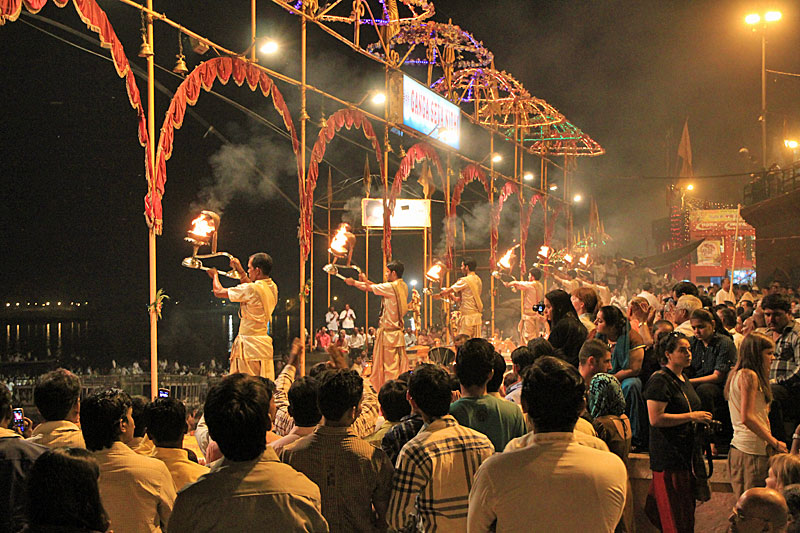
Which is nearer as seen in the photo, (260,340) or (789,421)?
(789,421)

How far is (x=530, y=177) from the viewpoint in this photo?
22.4 m

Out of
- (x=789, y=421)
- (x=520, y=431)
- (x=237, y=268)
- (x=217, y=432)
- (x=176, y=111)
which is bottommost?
(x=789, y=421)

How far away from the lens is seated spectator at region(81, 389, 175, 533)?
3.03m

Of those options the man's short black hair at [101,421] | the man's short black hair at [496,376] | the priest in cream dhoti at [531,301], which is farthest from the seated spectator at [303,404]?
the priest in cream dhoti at [531,301]

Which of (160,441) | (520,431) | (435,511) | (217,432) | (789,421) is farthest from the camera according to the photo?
(789,421)

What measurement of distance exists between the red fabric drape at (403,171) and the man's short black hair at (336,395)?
10.1 m

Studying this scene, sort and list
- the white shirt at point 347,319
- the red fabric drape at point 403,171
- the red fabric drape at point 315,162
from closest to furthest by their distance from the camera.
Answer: the red fabric drape at point 315,162 < the red fabric drape at point 403,171 < the white shirt at point 347,319

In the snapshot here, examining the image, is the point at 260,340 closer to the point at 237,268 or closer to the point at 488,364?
the point at 237,268

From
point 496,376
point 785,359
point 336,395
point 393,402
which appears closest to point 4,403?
point 336,395

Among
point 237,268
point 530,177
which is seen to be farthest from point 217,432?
point 530,177

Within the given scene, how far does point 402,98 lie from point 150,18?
6.78 meters

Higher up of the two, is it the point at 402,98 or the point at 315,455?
the point at 402,98

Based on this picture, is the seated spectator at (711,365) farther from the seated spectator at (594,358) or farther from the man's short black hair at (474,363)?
the man's short black hair at (474,363)

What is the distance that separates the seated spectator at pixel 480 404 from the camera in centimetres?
378
